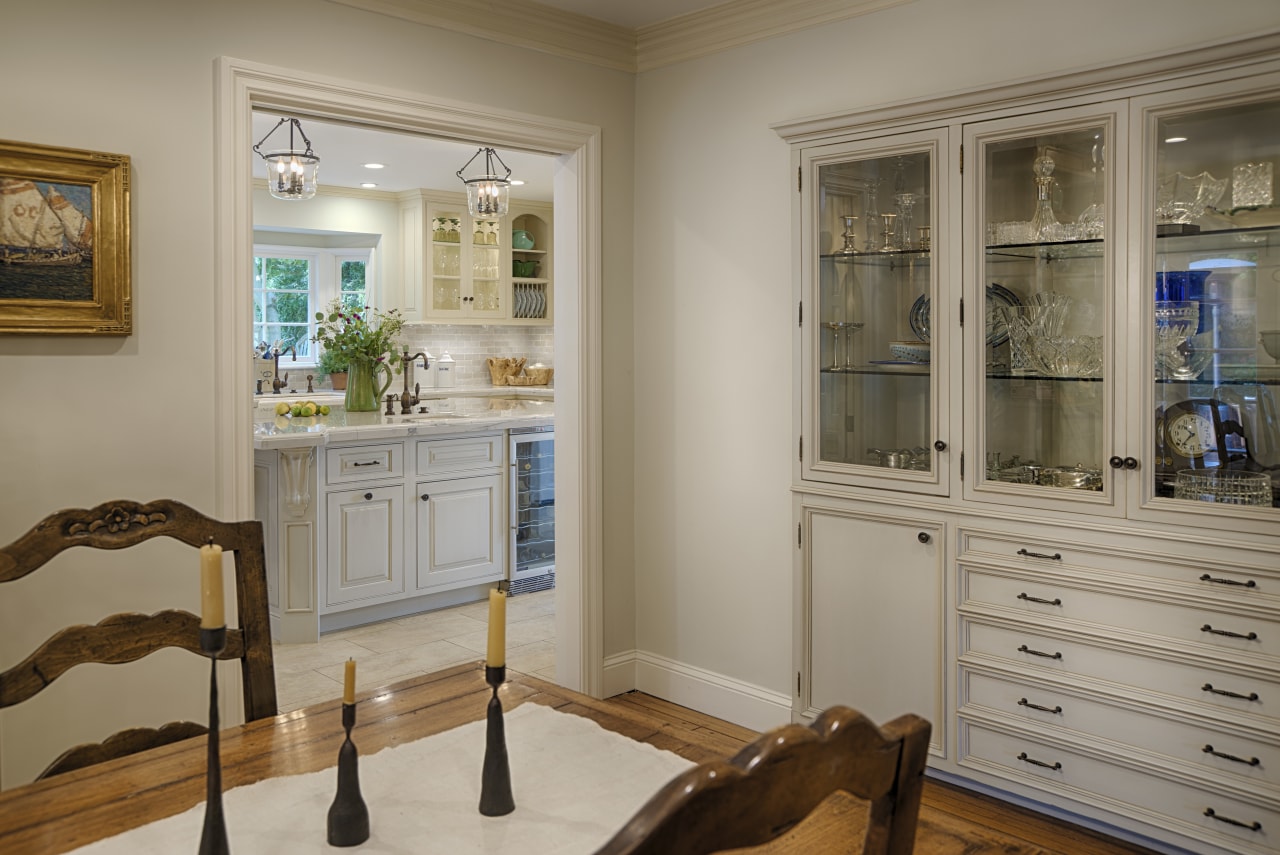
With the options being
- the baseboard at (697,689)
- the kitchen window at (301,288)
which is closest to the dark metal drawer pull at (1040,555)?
the baseboard at (697,689)

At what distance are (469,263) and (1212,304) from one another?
268 inches

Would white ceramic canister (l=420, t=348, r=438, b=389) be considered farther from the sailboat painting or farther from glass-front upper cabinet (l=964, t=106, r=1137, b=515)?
glass-front upper cabinet (l=964, t=106, r=1137, b=515)

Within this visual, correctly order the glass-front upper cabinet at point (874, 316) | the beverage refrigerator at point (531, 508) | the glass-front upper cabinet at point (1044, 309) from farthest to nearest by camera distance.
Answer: the beverage refrigerator at point (531, 508) → the glass-front upper cabinet at point (874, 316) → the glass-front upper cabinet at point (1044, 309)

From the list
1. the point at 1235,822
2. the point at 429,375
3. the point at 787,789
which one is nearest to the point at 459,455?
the point at 429,375

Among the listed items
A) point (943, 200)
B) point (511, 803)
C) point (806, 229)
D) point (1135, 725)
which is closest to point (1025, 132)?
point (943, 200)

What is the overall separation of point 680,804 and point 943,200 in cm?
266

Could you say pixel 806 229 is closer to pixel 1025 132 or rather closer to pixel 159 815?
pixel 1025 132

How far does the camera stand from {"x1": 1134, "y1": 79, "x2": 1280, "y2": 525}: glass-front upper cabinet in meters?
2.46

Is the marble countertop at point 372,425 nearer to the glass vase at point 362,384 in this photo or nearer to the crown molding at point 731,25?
the glass vase at point 362,384

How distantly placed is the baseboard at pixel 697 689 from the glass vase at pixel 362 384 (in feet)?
9.02

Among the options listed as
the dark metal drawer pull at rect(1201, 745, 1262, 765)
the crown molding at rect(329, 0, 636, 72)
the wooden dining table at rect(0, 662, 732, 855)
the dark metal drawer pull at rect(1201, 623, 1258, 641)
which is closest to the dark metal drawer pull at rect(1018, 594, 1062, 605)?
the dark metal drawer pull at rect(1201, 623, 1258, 641)

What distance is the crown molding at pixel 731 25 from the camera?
11.0ft

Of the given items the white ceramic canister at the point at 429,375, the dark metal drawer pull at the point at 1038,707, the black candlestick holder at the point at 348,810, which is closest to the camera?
the black candlestick holder at the point at 348,810

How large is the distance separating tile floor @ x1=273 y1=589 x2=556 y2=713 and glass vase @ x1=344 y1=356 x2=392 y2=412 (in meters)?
1.47
